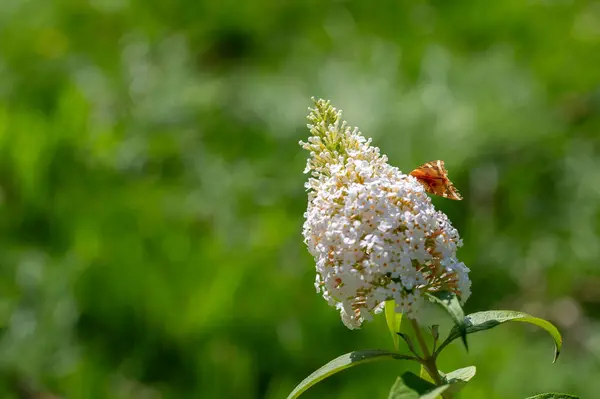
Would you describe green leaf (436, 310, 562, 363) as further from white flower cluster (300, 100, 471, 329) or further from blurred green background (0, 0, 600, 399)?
blurred green background (0, 0, 600, 399)

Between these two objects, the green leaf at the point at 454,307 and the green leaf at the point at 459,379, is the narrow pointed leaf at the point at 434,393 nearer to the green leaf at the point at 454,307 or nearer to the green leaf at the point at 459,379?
the green leaf at the point at 454,307

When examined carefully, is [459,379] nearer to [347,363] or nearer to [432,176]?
[347,363]

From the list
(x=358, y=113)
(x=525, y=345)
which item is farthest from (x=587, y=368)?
(x=358, y=113)

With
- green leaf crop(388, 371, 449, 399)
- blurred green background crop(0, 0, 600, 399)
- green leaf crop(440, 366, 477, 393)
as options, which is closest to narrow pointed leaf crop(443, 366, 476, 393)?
green leaf crop(440, 366, 477, 393)

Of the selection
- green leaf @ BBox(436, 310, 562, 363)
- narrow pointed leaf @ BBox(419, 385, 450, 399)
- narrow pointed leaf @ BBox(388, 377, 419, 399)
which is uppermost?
green leaf @ BBox(436, 310, 562, 363)

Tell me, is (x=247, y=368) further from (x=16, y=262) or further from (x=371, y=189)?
(x=371, y=189)

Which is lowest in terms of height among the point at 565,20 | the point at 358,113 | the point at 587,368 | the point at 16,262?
the point at 587,368
